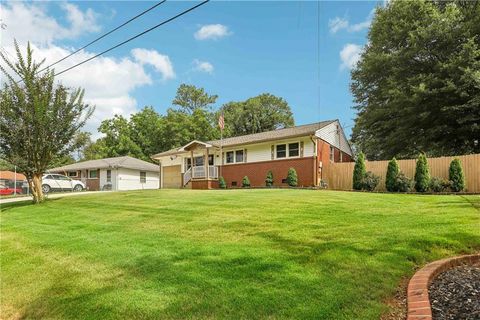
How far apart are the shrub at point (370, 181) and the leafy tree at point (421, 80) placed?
22.8ft

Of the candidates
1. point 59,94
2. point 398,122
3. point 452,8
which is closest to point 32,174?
point 59,94

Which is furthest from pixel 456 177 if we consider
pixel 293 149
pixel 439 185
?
pixel 293 149

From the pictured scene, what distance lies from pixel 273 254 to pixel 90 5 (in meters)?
9.49

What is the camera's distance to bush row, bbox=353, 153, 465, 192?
15.7 m

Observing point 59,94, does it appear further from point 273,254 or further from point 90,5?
point 273,254

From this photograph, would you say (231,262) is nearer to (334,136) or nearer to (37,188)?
(37,188)

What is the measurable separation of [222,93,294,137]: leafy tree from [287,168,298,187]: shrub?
28.6 metres

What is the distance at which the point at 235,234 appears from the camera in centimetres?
686

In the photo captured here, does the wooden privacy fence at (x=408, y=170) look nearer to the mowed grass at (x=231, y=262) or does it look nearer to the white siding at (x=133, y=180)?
the mowed grass at (x=231, y=262)

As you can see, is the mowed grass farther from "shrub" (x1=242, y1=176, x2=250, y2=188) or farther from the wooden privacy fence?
"shrub" (x1=242, y1=176, x2=250, y2=188)

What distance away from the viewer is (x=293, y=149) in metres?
22.2

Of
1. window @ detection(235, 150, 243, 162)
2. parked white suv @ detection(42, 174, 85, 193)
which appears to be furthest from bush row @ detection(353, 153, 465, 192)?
parked white suv @ detection(42, 174, 85, 193)

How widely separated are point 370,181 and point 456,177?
380 cm

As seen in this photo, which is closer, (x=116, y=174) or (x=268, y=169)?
(x=268, y=169)
